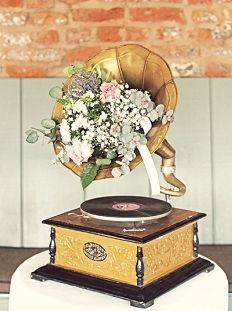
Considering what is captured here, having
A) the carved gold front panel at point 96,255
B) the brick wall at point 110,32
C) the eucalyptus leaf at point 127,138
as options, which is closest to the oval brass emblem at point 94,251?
the carved gold front panel at point 96,255

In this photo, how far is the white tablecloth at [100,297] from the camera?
1859mm

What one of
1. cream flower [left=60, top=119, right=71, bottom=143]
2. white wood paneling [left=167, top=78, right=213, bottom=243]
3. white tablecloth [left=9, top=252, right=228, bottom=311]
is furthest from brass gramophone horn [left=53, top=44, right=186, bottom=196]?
white wood paneling [left=167, top=78, right=213, bottom=243]

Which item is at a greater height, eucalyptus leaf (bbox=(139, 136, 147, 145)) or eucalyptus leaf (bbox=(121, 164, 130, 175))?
eucalyptus leaf (bbox=(139, 136, 147, 145))

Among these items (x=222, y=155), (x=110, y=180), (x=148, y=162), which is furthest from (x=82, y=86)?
(x=222, y=155)

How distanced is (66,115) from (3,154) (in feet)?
3.91

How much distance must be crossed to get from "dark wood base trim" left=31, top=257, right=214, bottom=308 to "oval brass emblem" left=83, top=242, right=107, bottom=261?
63 mm

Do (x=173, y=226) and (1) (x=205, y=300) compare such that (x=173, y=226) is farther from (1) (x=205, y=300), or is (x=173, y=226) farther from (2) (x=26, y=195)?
(2) (x=26, y=195)

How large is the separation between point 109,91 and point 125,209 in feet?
1.24

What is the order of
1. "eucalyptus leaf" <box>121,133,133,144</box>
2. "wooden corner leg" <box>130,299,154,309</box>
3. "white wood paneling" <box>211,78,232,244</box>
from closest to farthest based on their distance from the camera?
1. "wooden corner leg" <box>130,299,154,309</box>
2. "eucalyptus leaf" <box>121,133,133,144</box>
3. "white wood paneling" <box>211,78,232,244</box>

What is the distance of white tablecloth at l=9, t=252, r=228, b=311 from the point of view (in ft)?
6.10

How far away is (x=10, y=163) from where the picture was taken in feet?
10.3

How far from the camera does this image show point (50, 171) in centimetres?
315

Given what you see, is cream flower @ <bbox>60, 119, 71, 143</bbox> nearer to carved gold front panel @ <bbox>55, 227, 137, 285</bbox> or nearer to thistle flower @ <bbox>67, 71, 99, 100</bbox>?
thistle flower @ <bbox>67, 71, 99, 100</bbox>

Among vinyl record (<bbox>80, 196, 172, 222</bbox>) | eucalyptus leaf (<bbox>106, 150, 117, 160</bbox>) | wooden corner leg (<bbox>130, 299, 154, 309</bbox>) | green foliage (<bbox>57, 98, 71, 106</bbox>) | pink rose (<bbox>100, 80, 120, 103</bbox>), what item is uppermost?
pink rose (<bbox>100, 80, 120, 103</bbox>)
